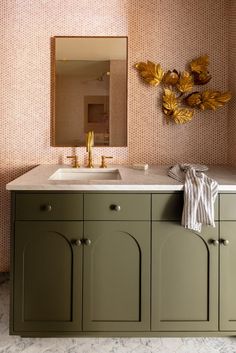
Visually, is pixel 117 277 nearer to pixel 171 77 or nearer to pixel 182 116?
pixel 182 116

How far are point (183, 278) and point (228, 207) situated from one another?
1.46ft

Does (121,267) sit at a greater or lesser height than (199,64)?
lesser

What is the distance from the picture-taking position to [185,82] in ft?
8.64

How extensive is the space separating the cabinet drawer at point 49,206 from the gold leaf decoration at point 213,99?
51.5 inches

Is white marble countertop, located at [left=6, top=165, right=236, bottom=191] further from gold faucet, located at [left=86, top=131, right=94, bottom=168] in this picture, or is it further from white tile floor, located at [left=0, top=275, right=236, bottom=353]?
white tile floor, located at [left=0, top=275, right=236, bottom=353]

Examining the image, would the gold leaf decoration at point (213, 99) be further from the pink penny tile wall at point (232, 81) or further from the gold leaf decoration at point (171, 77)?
the gold leaf decoration at point (171, 77)

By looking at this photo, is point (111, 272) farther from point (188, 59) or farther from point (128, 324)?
point (188, 59)

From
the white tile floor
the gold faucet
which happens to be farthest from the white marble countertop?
the white tile floor

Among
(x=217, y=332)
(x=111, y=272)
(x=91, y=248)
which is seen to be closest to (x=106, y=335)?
(x=111, y=272)

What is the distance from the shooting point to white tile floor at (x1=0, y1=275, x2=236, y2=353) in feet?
6.38

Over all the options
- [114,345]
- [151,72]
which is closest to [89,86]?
[151,72]

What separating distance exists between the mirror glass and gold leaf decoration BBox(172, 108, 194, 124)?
0.38 metres

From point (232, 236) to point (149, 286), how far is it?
1.68ft

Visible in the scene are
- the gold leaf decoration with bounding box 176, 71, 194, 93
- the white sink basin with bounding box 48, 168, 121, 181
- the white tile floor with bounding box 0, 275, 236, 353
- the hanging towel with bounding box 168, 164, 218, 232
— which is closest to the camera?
the hanging towel with bounding box 168, 164, 218, 232
